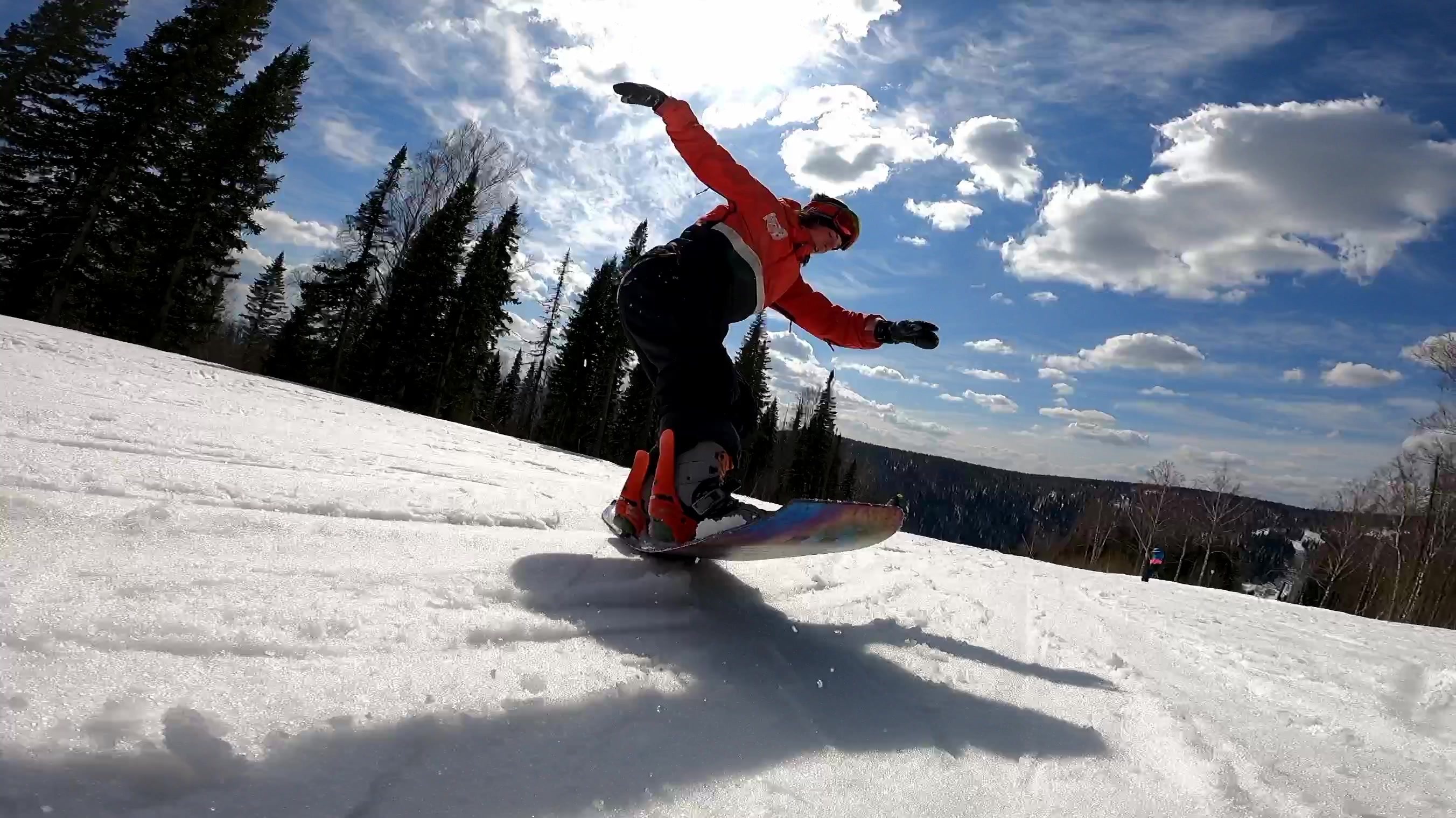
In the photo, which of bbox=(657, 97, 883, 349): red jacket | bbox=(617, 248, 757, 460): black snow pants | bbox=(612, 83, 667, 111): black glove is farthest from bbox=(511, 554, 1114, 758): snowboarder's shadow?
bbox=(612, 83, 667, 111): black glove

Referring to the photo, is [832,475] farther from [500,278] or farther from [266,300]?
[266,300]

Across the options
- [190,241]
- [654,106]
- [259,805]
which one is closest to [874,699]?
[259,805]

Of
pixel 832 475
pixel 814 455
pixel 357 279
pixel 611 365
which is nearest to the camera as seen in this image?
pixel 357 279

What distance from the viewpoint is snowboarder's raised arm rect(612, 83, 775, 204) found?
2365mm

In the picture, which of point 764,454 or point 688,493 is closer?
point 688,493

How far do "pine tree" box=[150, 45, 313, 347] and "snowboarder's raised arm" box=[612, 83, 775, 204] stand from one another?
2346cm

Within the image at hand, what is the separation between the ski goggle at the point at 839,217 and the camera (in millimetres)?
2574

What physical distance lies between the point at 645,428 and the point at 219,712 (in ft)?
106

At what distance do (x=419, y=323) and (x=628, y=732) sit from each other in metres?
27.0

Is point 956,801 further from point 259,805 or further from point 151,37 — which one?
point 151,37

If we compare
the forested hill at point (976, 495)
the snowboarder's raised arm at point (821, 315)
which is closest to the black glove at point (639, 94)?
the snowboarder's raised arm at point (821, 315)

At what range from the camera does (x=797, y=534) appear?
183 cm

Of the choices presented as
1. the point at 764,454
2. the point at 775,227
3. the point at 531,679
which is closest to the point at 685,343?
the point at 775,227

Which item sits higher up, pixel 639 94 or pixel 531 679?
pixel 639 94
